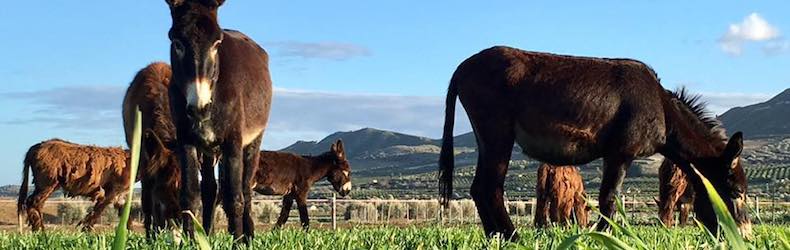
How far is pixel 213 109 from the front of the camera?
6.95 metres

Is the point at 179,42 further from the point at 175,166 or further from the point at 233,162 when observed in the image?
the point at 175,166

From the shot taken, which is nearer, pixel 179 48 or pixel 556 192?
pixel 179 48

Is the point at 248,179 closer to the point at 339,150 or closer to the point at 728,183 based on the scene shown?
the point at 728,183

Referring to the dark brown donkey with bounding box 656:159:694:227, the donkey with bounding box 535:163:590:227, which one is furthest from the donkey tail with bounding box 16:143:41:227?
the dark brown donkey with bounding box 656:159:694:227

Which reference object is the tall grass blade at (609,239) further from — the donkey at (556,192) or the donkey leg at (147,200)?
the donkey at (556,192)

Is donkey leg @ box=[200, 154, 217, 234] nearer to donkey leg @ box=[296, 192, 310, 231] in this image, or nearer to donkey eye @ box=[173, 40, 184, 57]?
donkey eye @ box=[173, 40, 184, 57]

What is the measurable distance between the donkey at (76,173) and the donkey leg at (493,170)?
558 inches

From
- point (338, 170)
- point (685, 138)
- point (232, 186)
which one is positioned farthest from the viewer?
point (338, 170)

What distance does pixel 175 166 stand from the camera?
1149 centimetres

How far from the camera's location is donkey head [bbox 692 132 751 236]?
884 centimetres

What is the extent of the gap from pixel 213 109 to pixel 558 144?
123 inches

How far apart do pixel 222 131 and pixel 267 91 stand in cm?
123

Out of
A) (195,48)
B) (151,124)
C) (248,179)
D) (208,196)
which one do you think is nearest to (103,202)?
(151,124)

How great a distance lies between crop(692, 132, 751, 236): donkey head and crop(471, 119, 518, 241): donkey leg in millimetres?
2047
